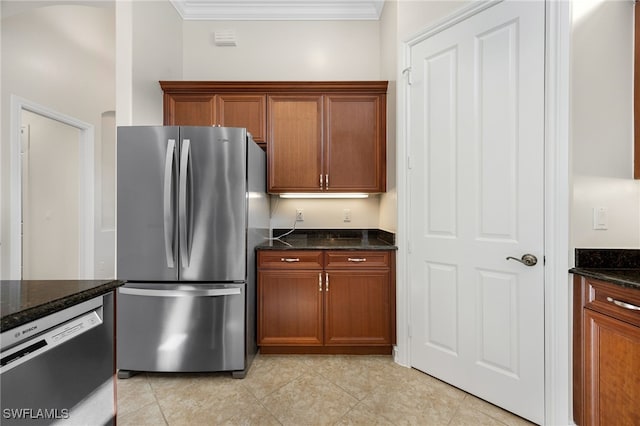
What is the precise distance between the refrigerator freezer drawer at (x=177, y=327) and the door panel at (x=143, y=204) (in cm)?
13

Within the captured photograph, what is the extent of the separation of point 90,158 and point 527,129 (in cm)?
427

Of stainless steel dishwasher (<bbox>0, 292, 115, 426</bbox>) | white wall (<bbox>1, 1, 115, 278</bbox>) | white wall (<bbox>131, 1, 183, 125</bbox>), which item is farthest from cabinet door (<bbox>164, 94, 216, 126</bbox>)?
stainless steel dishwasher (<bbox>0, 292, 115, 426</bbox>)

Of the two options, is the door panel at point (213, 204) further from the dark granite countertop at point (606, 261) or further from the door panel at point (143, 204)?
the dark granite countertop at point (606, 261)

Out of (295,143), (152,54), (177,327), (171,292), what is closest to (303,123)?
(295,143)

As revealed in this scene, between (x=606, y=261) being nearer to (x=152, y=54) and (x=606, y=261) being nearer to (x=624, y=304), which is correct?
(x=624, y=304)

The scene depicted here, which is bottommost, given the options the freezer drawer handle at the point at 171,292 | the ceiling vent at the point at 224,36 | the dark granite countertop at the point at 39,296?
the freezer drawer handle at the point at 171,292

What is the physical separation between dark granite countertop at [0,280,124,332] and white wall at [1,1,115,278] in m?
2.10

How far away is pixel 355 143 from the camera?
263 centimetres

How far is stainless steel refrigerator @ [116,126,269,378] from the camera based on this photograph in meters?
1.95

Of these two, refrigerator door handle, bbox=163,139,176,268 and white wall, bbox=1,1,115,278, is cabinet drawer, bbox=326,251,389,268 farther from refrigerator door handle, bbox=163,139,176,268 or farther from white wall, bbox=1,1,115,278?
white wall, bbox=1,1,115,278

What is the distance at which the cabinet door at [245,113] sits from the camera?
263 centimetres

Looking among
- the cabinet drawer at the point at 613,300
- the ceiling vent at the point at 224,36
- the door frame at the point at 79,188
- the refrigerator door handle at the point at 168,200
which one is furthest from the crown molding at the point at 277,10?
the cabinet drawer at the point at 613,300

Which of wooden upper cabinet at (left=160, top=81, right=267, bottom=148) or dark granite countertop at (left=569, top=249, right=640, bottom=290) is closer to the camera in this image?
dark granite countertop at (left=569, top=249, right=640, bottom=290)

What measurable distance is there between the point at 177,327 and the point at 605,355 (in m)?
2.50
